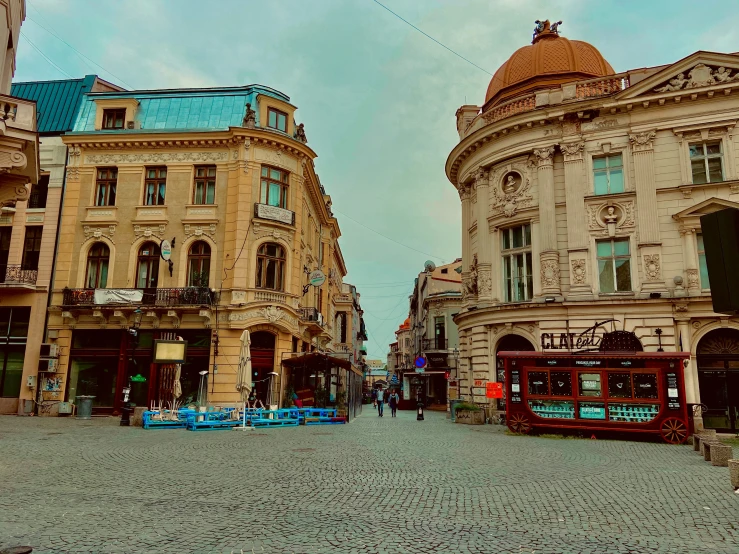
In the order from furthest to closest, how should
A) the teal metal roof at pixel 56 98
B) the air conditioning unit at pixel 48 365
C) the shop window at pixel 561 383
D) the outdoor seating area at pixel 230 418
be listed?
the teal metal roof at pixel 56 98
the air conditioning unit at pixel 48 365
the outdoor seating area at pixel 230 418
the shop window at pixel 561 383

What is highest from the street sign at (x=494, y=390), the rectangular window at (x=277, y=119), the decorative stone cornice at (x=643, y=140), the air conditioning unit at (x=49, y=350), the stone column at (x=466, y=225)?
the rectangular window at (x=277, y=119)

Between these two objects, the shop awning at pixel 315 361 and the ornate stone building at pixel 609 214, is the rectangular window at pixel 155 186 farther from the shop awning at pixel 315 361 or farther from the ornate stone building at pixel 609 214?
the ornate stone building at pixel 609 214

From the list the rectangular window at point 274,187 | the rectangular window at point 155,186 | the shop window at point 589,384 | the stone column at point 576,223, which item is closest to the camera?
the shop window at point 589,384

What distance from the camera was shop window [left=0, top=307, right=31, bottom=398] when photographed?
2727 centimetres

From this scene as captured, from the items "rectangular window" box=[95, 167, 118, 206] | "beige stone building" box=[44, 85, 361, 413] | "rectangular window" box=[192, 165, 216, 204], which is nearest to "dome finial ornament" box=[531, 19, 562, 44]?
"beige stone building" box=[44, 85, 361, 413]

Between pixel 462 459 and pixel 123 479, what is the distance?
24.5 feet

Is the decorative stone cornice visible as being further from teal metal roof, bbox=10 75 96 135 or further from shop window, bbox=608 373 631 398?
teal metal roof, bbox=10 75 96 135

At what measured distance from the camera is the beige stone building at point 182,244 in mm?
26812

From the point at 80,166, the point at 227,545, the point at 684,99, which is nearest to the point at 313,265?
the point at 80,166

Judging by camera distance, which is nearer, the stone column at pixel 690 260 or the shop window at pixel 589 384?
the shop window at pixel 589 384

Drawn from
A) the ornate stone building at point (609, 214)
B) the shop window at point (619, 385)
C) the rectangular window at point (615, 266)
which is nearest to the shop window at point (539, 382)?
the shop window at point (619, 385)

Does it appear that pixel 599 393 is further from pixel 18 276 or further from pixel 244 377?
pixel 18 276

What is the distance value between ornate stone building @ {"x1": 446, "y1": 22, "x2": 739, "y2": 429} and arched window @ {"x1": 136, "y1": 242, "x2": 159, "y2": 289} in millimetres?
15948

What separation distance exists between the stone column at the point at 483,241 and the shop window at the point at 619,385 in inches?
348
